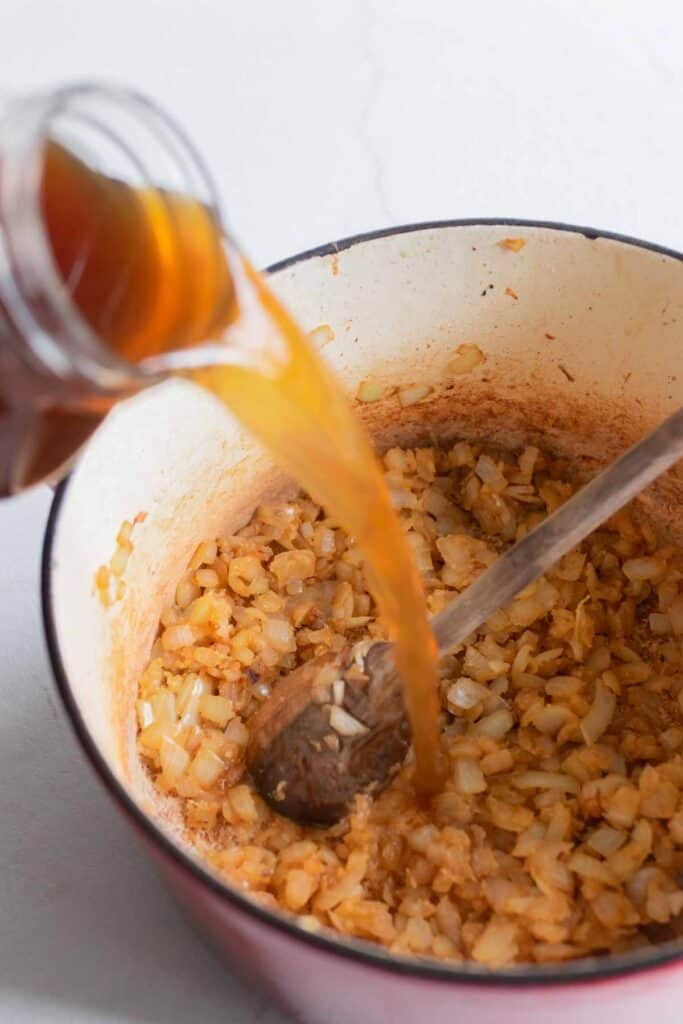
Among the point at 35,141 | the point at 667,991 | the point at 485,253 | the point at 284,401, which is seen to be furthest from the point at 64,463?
the point at 667,991

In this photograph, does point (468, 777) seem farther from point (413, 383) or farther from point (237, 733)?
point (413, 383)

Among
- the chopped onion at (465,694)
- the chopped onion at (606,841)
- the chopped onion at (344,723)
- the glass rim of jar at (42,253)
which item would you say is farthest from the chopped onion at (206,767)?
the glass rim of jar at (42,253)

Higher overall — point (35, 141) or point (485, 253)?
point (35, 141)

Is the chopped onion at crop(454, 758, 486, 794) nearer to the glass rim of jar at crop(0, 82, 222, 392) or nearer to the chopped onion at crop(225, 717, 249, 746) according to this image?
the chopped onion at crop(225, 717, 249, 746)

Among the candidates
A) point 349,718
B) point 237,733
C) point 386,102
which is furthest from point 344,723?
point 386,102

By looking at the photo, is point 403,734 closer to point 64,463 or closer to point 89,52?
point 64,463

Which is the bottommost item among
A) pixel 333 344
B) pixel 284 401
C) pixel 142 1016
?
pixel 142 1016

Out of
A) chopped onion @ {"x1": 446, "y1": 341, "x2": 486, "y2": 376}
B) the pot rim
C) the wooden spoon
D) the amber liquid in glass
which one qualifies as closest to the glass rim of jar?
the amber liquid in glass
